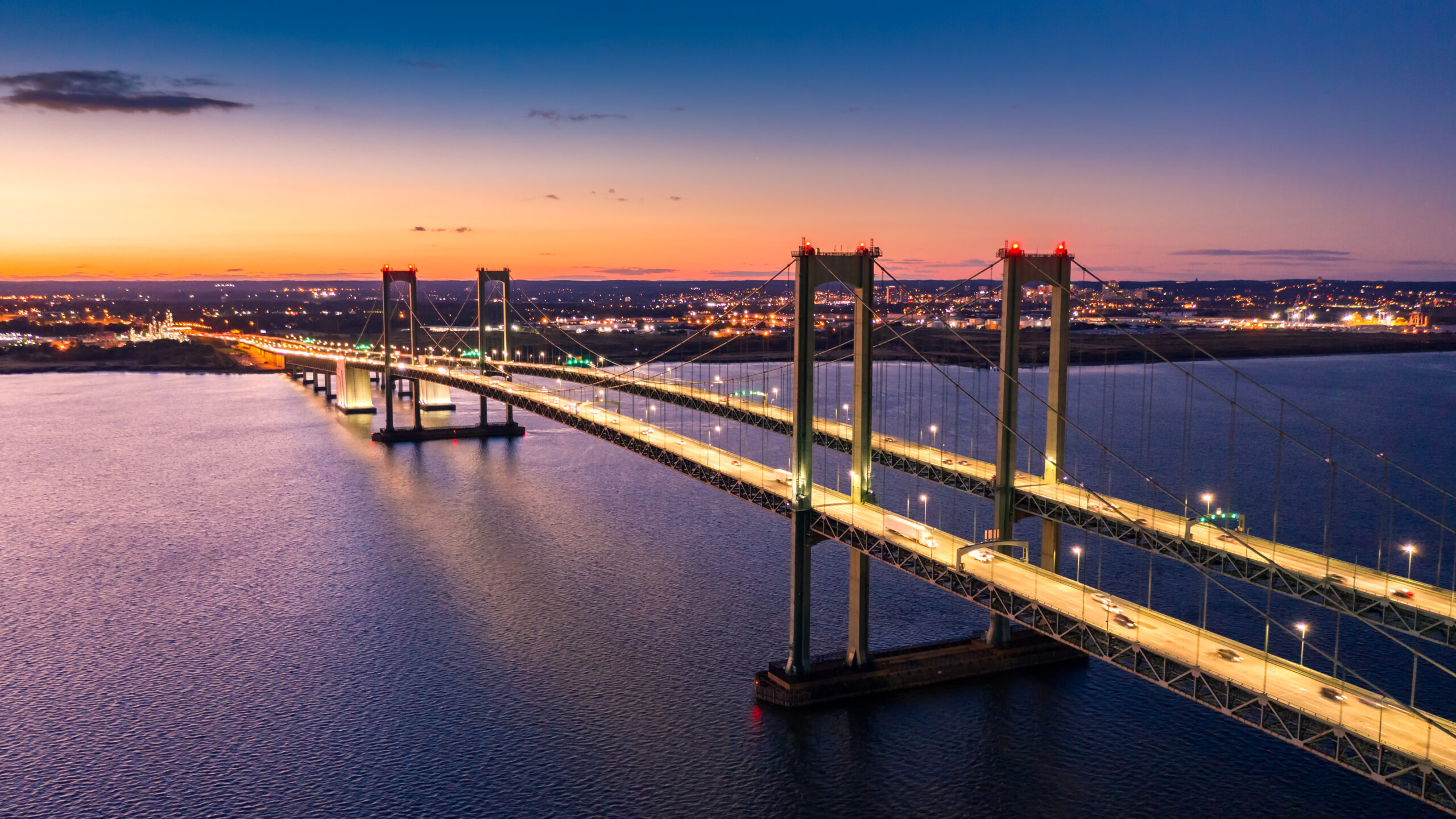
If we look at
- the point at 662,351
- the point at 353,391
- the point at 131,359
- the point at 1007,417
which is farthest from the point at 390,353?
the point at 131,359

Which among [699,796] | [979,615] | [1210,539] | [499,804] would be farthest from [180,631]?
[1210,539]

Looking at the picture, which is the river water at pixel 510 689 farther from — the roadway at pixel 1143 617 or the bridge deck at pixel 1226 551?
the roadway at pixel 1143 617

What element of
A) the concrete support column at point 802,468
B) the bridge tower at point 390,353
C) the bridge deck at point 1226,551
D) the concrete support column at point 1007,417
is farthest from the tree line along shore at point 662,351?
the concrete support column at point 802,468

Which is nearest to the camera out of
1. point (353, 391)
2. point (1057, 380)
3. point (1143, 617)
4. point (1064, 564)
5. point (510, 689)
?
point (1143, 617)

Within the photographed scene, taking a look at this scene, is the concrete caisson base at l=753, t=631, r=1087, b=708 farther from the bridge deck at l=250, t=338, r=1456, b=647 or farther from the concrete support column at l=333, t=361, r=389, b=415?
the concrete support column at l=333, t=361, r=389, b=415

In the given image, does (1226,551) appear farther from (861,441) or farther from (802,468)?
(802,468)
